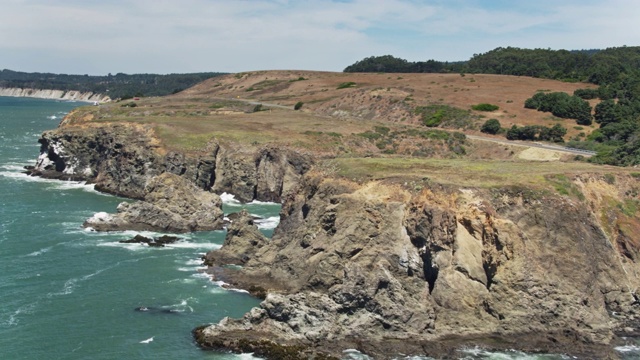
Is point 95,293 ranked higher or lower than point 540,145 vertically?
lower

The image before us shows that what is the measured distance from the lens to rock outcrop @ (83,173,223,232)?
6619 centimetres

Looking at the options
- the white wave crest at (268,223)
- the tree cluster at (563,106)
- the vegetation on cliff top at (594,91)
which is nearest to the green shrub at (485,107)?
the tree cluster at (563,106)

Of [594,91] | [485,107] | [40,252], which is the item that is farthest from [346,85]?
[40,252]

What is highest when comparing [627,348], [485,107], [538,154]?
[485,107]

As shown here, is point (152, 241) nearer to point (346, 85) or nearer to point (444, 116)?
point (444, 116)

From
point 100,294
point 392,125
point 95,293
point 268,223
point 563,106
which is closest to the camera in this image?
point 100,294

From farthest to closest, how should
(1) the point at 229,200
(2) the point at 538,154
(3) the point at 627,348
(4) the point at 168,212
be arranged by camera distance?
(1) the point at 229,200 < (2) the point at 538,154 < (4) the point at 168,212 < (3) the point at 627,348

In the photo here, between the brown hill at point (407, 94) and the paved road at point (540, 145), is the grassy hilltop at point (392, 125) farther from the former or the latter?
the paved road at point (540, 145)

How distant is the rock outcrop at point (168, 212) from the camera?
66.2m

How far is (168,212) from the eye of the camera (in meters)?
67.2

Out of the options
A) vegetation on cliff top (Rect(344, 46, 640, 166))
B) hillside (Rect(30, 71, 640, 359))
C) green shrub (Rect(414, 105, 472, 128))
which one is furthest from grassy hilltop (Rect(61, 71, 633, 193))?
vegetation on cliff top (Rect(344, 46, 640, 166))

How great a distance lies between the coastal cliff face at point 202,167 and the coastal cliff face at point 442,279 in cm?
3566

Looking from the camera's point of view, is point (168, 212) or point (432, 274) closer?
point (432, 274)

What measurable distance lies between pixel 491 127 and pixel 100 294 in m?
72.5
